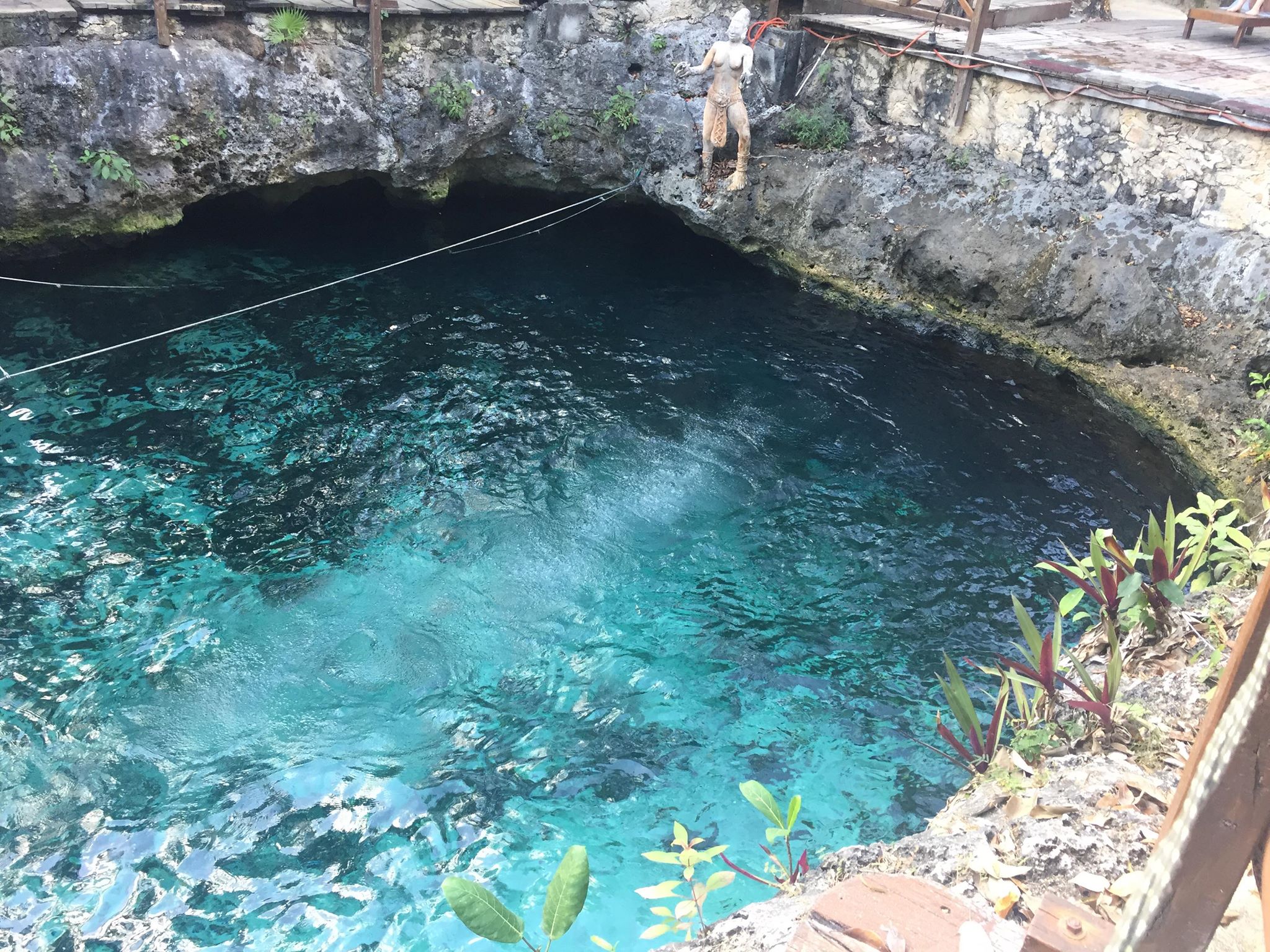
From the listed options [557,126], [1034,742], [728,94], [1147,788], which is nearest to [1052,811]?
[1147,788]

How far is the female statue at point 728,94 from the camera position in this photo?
31.0ft

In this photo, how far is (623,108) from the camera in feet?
34.7

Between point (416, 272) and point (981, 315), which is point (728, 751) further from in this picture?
point (416, 272)

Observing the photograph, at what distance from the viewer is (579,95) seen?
1073cm

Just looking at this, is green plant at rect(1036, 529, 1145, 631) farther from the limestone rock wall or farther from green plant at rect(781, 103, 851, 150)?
green plant at rect(781, 103, 851, 150)

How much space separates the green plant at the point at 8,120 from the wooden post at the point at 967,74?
9.49 m

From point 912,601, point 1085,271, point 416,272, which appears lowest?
point 912,601

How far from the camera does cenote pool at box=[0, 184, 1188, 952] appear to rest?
460 cm

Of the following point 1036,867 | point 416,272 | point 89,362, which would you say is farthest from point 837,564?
point 89,362

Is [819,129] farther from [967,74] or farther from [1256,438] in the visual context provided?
[1256,438]

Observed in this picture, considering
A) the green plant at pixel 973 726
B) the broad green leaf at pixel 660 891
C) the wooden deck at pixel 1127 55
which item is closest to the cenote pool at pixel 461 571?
the green plant at pixel 973 726

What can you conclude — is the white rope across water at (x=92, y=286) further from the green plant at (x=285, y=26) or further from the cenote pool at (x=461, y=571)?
the green plant at (x=285, y=26)

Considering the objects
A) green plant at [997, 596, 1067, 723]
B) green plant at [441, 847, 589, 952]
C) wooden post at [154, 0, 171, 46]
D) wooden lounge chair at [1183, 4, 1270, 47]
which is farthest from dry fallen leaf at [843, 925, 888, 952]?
wooden lounge chair at [1183, 4, 1270, 47]

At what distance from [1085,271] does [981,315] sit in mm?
1113
